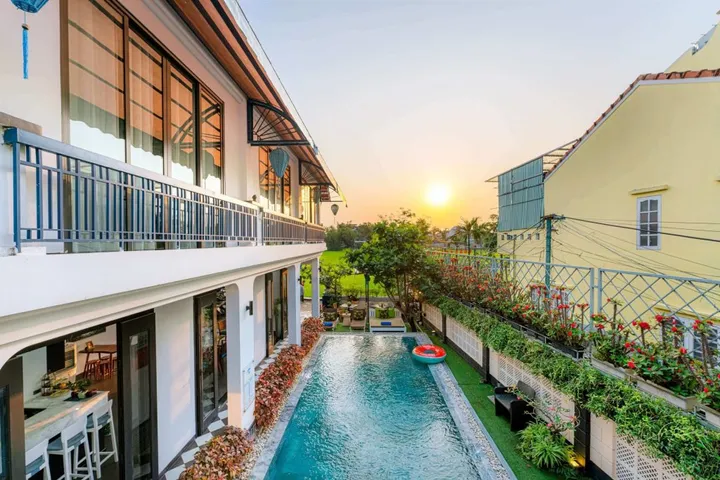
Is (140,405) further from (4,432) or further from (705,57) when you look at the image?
(705,57)

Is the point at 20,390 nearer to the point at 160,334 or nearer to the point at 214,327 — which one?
the point at 160,334

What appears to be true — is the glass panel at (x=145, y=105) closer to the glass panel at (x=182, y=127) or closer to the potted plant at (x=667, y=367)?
the glass panel at (x=182, y=127)

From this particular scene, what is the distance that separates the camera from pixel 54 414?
4621 mm

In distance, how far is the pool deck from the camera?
20.3 feet

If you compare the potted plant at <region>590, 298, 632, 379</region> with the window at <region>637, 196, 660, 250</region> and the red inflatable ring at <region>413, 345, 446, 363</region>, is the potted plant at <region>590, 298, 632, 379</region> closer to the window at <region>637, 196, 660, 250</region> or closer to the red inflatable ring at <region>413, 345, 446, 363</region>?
the red inflatable ring at <region>413, 345, 446, 363</region>

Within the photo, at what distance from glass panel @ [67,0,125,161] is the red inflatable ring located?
1101cm

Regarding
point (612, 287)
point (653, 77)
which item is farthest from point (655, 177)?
point (612, 287)

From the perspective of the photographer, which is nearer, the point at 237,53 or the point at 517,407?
the point at 237,53

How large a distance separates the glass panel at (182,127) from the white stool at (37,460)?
13.4 ft

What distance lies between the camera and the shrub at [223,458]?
5113 millimetres

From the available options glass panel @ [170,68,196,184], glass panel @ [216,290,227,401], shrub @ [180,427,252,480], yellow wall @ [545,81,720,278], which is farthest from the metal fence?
glass panel @ [216,290,227,401]

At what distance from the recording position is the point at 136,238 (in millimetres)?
3129

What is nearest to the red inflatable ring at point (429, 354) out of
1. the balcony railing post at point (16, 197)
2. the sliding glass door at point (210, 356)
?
the sliding glass door at point (210, 356)

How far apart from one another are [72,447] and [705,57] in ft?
73.3
